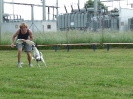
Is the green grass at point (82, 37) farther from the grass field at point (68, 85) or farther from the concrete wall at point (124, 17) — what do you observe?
the grass field at point (68, 85)

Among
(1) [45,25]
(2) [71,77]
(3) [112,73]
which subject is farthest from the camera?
(1) [45,25]

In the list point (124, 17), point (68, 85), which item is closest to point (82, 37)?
point (124, 17)

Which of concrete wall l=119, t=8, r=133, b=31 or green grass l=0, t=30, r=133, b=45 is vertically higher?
concrete wall l=119, t=8, r=133, b=31

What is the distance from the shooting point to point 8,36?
2295 centimetres

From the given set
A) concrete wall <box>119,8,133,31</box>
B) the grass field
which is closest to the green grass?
concrete wall <box>119,8,133,31</box>

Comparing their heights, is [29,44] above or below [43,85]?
above

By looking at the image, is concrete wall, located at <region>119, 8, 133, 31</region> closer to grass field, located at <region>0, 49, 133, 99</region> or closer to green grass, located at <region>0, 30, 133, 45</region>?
green grass, located at <region>0, 30, 133, 45</region>

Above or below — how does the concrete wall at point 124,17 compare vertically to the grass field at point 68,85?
above

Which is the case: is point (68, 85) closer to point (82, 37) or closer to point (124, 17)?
point (82, 37)

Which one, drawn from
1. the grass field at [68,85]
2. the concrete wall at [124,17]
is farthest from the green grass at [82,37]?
the grass field at [68,85]

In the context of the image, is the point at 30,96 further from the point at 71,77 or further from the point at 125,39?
the point at 125,39

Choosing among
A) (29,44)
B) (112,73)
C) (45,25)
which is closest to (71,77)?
(112,73)

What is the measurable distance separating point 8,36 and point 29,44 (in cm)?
1247

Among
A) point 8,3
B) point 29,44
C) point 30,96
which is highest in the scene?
point 8,3
